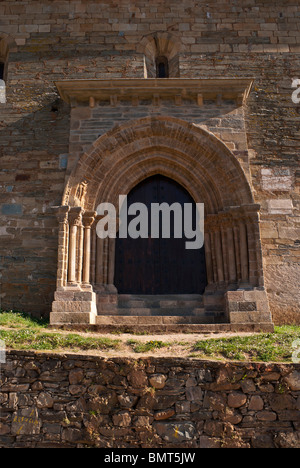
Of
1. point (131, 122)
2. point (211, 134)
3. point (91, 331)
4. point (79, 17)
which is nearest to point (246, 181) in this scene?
point (211, 134)

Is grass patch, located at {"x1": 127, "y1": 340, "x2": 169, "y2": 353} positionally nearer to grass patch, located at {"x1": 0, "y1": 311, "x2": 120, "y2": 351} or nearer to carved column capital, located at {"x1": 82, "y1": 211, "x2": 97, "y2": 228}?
grass patch, located at {"x1": 0, "y1": 311, "x2": 120, "y2": 351}

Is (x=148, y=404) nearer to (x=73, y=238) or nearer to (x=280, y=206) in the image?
(x=73, y=238)

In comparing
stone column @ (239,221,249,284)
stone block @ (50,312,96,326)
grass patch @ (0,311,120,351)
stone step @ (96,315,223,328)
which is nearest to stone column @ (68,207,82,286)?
stone block @ (50,312,96,326)

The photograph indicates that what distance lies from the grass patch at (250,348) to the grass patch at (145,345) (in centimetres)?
45

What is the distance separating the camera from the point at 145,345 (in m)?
5.26

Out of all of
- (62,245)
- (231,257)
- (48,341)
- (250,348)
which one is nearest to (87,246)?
(62,245)

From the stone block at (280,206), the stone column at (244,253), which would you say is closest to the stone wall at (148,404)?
the stone column at (244,253)

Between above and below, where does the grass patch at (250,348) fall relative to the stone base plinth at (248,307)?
below

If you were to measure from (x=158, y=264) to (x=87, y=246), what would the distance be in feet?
4.73

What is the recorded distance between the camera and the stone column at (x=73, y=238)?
7166 millimetres

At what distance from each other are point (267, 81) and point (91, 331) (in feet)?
21.3

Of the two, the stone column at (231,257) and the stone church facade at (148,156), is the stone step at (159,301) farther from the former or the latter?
the stone column at (231,257)

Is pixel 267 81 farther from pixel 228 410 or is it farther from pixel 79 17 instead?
pixel 228 410

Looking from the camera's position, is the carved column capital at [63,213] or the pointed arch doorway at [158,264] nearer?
the carved column capital at [63,213]
